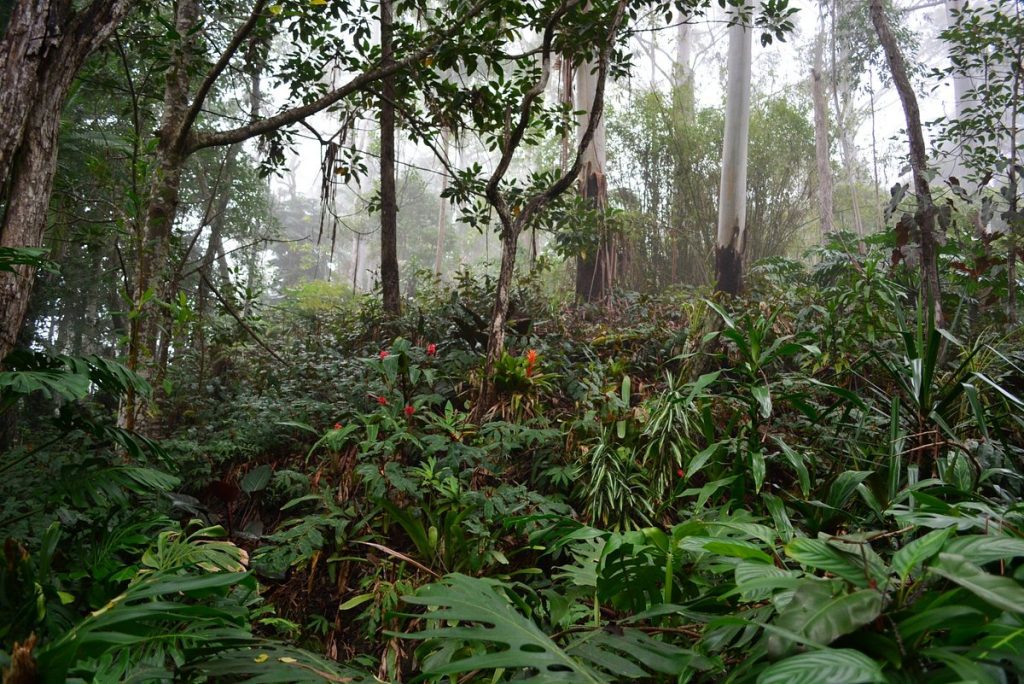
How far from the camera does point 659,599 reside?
1289 mm

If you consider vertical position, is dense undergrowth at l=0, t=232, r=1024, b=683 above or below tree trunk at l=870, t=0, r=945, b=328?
below

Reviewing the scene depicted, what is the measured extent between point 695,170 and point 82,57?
8.11 meters

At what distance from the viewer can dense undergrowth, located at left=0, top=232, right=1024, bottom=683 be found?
83 cm

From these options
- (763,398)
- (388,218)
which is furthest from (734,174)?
(763,398)

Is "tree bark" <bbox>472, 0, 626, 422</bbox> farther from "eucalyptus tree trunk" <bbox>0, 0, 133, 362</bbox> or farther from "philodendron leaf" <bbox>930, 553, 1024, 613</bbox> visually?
"philodendron leaf" <bbox>930, 553, 1024, 613</bbox>

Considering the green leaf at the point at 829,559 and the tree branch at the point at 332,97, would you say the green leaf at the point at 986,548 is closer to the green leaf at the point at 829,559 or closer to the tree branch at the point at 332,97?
the green leaf at the point at 829,559

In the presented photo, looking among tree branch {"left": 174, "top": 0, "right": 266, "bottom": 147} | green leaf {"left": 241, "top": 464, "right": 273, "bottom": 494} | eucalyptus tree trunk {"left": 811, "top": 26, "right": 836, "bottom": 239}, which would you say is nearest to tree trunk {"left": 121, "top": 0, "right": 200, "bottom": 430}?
tree branch {"left": 174, "top": 0, "right": 266, "bottom": 147}

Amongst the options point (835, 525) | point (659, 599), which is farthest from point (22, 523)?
point (835, 525)

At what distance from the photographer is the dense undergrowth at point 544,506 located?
32.7 inches

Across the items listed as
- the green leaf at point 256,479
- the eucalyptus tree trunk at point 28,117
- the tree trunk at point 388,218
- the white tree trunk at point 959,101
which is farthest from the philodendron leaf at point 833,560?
the white tree trunk at point 959,101

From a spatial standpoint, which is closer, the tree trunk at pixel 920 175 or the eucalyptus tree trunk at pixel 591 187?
the tree trunk at pixel 920 175

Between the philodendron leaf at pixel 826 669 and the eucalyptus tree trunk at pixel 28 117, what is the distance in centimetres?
186

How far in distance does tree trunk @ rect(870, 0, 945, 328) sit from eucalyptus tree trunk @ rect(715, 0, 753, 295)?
112 inches

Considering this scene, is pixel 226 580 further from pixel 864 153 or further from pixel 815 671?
pixel 864 153
